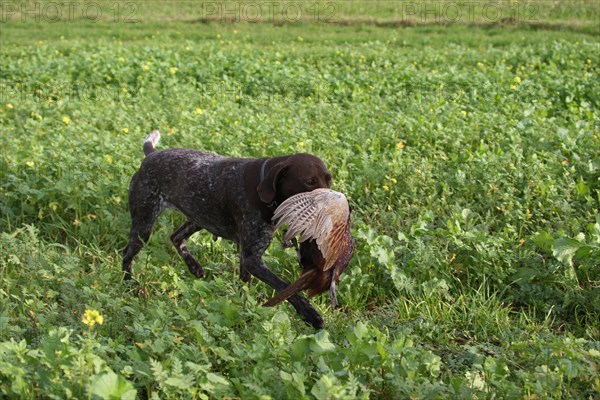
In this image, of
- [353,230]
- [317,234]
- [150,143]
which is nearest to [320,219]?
[317,234]

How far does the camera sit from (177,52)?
42.4 ft

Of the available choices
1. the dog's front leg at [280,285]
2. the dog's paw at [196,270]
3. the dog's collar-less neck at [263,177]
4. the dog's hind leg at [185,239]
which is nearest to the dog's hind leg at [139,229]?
the dog's hind leg at [185,239]

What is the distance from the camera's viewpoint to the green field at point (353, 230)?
138 inches

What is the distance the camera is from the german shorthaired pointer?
14.2ft

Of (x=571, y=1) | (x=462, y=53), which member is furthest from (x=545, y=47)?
(x=571, y=1)

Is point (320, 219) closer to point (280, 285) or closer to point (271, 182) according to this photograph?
point (271, 182)

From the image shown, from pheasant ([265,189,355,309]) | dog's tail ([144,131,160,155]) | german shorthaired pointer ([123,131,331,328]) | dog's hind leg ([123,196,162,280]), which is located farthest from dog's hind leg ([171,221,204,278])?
pheasant ([265,189,355,309])

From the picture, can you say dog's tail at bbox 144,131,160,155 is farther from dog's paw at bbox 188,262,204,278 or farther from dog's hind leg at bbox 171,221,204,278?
dog's paw at bbox 188,262,204,278

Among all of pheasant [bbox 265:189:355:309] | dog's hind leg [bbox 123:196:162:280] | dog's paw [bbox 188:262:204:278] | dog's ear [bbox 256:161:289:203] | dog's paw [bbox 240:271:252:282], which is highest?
dog's ear [bbox 256:161:289:203]

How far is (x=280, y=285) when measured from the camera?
14.7ft

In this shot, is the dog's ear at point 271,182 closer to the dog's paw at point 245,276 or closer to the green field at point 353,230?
the green field at point 353,230

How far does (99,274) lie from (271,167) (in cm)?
146

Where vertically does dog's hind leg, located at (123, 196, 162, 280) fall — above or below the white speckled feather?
below

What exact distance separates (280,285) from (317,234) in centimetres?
70
